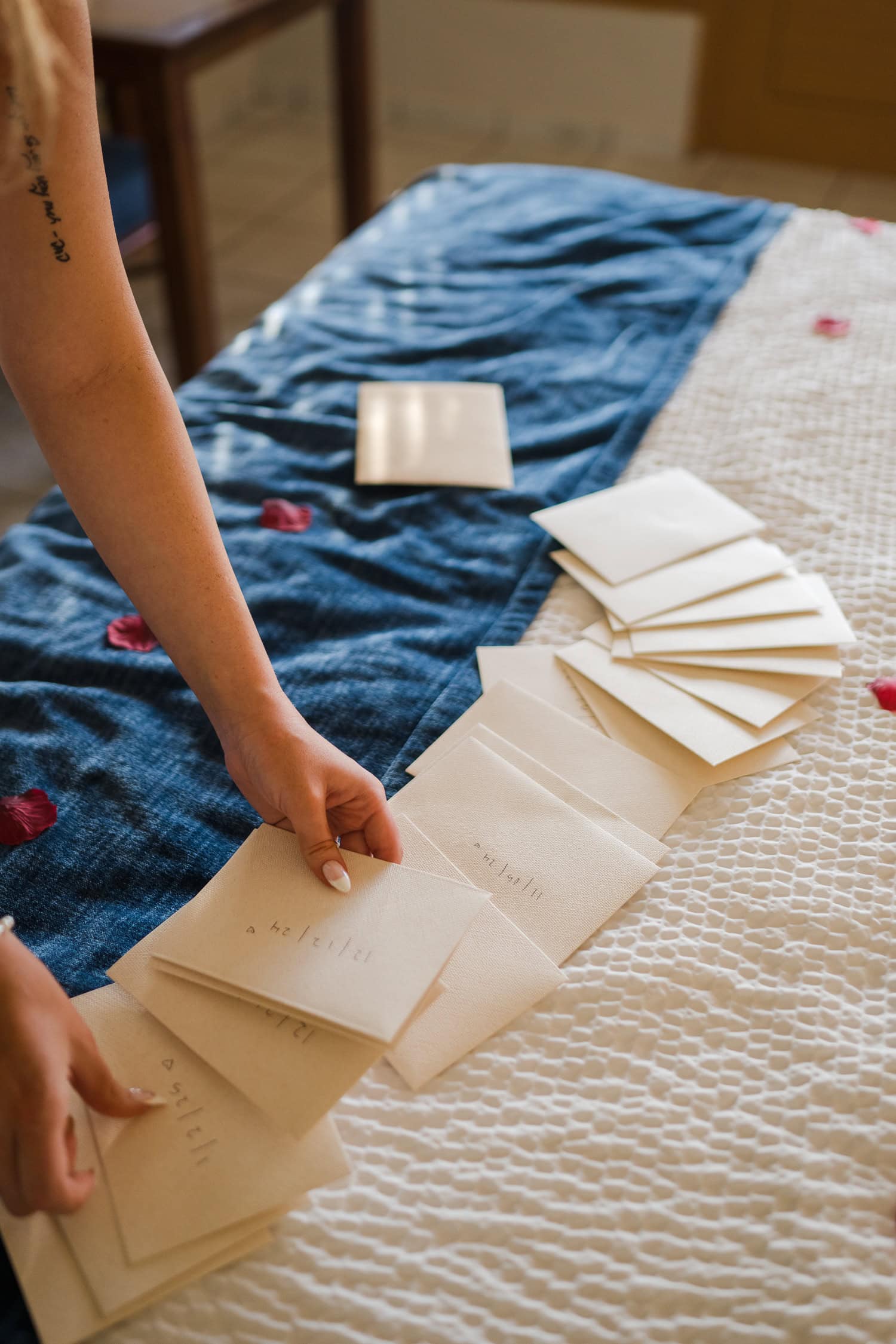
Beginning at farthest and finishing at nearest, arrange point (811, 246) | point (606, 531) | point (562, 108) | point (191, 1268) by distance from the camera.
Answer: point (562, 108) < point (811, 246) < point (606, 531) < point (191, 1268)

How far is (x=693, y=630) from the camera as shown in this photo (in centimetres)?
105

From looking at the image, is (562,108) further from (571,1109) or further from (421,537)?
(571,1109)

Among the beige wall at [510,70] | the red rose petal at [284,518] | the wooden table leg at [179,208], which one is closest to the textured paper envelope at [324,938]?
the red rose petal at [284,518]

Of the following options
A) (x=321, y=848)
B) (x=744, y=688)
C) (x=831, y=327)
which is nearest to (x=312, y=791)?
(x=321, y=848)

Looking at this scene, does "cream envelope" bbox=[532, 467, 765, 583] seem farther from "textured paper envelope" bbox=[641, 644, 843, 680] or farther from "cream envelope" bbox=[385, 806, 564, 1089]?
"cream envelope" bbox=[385, 806, 564, 1089]

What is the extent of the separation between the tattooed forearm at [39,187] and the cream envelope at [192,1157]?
1.78 feet

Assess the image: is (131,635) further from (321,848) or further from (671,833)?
(671,833)

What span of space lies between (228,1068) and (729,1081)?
318 mm

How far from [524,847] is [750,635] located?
335 millimetres

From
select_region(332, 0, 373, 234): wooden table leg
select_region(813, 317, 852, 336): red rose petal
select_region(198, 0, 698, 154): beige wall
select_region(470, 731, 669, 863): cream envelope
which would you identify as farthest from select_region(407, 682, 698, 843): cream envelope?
select_region(198, 0, 698, 154): beige wall

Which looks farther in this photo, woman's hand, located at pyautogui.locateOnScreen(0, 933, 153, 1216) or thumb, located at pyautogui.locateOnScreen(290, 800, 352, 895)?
thumb, located at pyautogui.locateOnScreen(290, 800, 352, 895)

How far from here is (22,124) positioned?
0.73 m

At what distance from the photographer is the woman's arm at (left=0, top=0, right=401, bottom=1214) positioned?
29.8 inches

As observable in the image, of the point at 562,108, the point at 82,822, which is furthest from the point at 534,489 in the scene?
the point at 562,108
